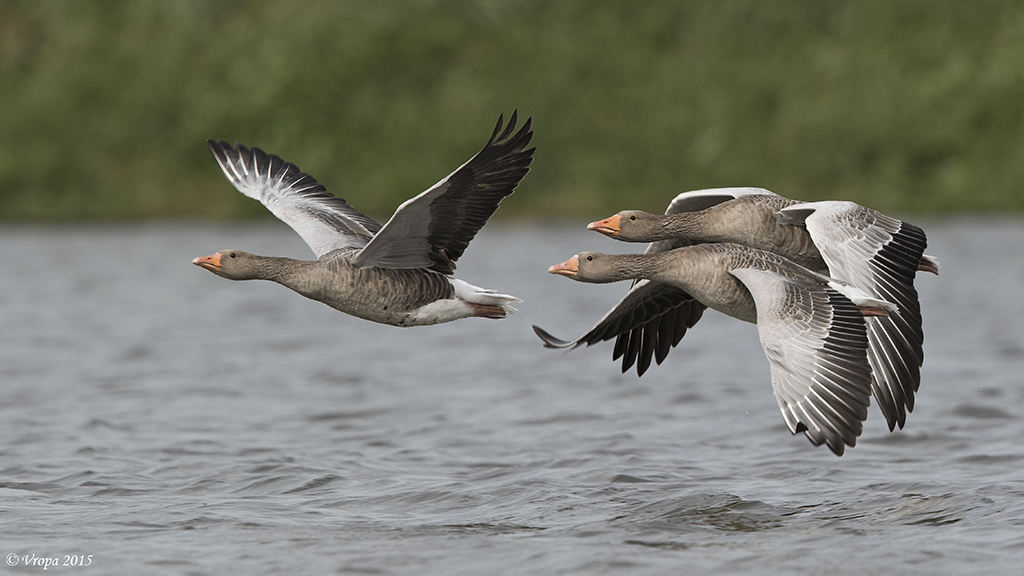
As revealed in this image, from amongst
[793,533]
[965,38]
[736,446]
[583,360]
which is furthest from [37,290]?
[965,38]

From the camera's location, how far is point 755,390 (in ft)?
53.7

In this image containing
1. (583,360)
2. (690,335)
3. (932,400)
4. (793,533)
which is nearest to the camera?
(793,533)

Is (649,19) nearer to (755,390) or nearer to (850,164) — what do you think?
(850,164)

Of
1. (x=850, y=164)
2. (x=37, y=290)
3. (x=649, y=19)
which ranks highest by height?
(x=649, y=19)

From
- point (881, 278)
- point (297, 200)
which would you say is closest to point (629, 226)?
point (881, 278)

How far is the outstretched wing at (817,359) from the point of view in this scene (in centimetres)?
790

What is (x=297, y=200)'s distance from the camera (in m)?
11.1

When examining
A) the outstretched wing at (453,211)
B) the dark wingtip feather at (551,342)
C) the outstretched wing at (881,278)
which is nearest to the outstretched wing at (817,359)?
the outstretched wing at (881,278)

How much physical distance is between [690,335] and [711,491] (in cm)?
1051

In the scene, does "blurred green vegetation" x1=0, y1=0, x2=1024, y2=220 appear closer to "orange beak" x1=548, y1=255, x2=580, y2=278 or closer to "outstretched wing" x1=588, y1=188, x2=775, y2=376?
"outstretched wing" x1=588, y1=188, x2=775, y2=376

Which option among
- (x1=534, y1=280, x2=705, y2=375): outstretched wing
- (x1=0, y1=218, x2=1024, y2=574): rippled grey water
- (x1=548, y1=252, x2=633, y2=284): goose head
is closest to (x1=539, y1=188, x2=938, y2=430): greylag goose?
(x1=548, y1=252, x2=633, y2=284): goose head

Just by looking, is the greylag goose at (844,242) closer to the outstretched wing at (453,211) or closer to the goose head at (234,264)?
the outstretched wing at (453,211)

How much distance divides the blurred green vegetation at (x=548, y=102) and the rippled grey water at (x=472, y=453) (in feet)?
28.2

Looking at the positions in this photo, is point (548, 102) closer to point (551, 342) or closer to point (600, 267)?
point (600, 267)
